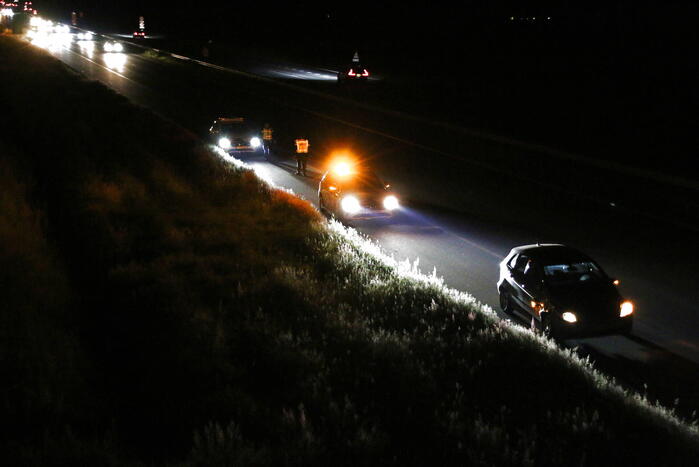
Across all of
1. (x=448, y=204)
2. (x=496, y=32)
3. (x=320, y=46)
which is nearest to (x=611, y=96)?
(x=448, y=204)

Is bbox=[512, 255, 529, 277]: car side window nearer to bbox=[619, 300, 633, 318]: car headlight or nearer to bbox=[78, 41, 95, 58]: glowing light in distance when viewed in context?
bbox=[619, 300, 633, 318]: car headlight

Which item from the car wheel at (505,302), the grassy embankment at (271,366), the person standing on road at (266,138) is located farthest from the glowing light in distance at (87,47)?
the car wheel at (505,302)

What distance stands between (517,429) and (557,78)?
42.0 metres

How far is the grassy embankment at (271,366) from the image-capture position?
7.00m

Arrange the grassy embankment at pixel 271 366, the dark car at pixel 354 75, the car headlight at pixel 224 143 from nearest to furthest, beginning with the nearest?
the grassy embankment at pixel 271 366
the car headlight at pixel 224 143
the dark car at pixel 354 75

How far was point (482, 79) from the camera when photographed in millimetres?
51750

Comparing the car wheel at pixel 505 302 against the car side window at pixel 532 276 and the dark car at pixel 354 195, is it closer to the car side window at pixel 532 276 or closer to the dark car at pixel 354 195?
the car side window at pixel 532 276

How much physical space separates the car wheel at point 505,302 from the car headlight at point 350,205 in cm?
754

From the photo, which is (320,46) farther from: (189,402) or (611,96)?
(189,402)

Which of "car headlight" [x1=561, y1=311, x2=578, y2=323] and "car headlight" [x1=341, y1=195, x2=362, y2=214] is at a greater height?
"car headlight" [x1=561, y1=311, x2=578, y2=323]

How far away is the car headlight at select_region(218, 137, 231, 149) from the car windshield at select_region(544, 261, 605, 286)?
22052 millimetres

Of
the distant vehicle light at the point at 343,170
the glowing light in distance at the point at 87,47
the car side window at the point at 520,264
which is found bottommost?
the glowing light in distance at the point at 87,47

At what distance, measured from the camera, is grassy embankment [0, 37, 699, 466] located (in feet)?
23.0

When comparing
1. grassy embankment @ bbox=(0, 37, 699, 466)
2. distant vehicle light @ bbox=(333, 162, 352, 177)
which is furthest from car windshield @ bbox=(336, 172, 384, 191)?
grassy embankment @ bbox=(0, 37, 699, 466)
